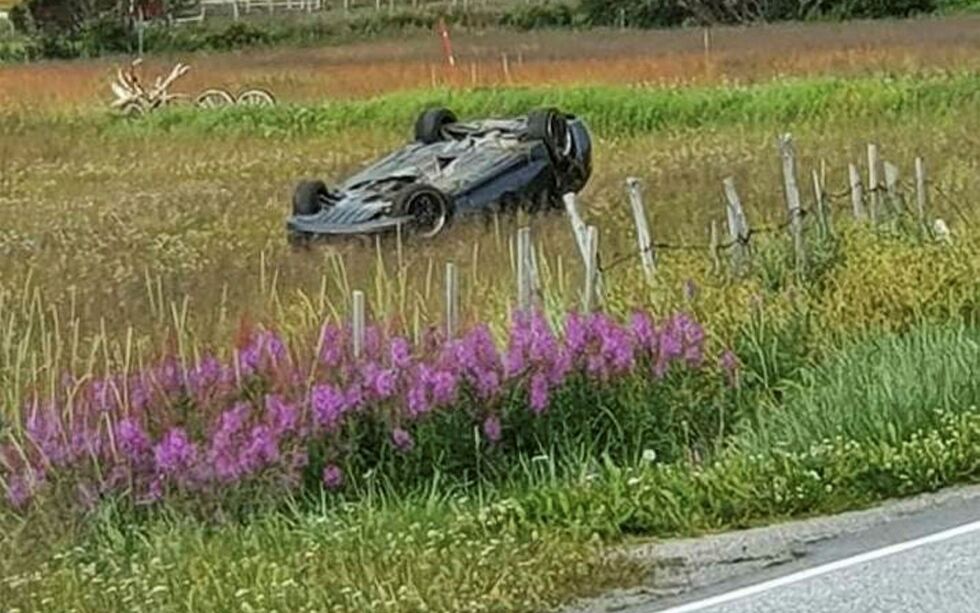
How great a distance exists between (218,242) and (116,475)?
10372 millimetres

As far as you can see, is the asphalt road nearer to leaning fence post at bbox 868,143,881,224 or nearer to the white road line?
Result: the white road line

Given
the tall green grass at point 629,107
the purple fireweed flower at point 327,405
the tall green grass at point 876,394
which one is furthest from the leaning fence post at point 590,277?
the tall green grass at point 629,107

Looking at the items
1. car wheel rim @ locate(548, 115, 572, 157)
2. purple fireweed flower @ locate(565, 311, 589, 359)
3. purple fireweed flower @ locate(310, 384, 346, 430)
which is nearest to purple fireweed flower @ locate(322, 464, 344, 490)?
purple fireweed flower @ locate(310, 384, 346, 430)

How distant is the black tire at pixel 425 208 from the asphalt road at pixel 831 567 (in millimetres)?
9292

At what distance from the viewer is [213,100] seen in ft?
123

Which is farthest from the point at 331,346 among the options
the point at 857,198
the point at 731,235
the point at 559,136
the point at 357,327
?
the point at 559,136

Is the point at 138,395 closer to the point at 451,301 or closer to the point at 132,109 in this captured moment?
the point at 451,301

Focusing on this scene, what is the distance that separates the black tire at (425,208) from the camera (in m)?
18.1

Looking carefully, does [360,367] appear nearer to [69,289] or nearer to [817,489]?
[817,489]

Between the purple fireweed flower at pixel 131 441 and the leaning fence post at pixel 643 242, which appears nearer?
the purple fireweed flower at pixel 131 441

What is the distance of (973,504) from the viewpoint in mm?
9250

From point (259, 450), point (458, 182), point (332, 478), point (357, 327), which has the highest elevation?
point (357, 327)

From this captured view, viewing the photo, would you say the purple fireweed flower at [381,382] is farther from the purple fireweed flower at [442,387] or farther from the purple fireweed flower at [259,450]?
the purple fireweed flower at [259,450]

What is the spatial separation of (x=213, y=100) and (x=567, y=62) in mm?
8163
